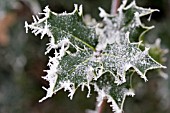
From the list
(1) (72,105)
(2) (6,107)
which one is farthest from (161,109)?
(2) (6,107)

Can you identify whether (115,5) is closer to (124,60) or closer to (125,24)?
(125,24)

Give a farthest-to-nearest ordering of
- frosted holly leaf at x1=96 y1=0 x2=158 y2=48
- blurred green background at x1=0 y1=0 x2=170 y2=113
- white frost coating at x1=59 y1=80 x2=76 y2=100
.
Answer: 1. blurred green background at x1=0 y1=0 x2=170 y2=113
2. frosted holly leaf at x1=96 y1=0 x2=158 y2=48
3. white frost coating at x1=59 y1=80 x2=76 y2=100

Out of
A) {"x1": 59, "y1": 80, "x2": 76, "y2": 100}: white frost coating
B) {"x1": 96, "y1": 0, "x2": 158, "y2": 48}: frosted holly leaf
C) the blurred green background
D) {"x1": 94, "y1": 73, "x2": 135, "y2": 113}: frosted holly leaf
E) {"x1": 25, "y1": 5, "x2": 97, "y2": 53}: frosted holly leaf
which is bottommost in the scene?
{"x1": 59, "y1": 80, "x2": 76, "y2": 100}: white frost coating

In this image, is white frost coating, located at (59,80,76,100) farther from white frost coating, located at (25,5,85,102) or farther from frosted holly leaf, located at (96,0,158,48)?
frosted holly leaf, located at (96,0,158,48)

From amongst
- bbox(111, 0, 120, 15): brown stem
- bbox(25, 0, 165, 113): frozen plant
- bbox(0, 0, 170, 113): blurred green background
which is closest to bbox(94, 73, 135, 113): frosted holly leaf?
bbox(25, 0, 165, 113): frozen plant

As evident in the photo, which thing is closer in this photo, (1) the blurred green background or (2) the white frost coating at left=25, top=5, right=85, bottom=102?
(2) the white frost coating at left=25, top=5, right=85, bottom=102

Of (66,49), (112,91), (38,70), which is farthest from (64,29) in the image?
(38,70)
